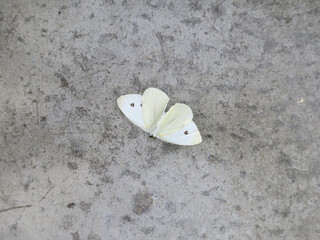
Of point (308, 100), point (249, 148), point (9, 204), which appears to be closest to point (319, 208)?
point (249, 148)

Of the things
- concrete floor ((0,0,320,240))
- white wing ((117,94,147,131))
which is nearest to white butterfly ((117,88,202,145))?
white wing ((117,94,147,131))

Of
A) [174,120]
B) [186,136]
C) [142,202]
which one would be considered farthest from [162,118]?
[142,202]

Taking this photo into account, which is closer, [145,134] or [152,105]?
[152,105]

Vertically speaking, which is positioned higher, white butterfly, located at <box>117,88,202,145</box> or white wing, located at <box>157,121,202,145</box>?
white butterfly, located at <box>117,88,202,145</box>

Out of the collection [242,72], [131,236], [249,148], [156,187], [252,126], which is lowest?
[131,236]

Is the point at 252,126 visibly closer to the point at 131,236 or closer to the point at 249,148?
the point at 249,148

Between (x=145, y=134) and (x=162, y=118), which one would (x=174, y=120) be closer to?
(x=162, y=118)

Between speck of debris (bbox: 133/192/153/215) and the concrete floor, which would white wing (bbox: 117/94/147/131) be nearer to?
the concrete floor
